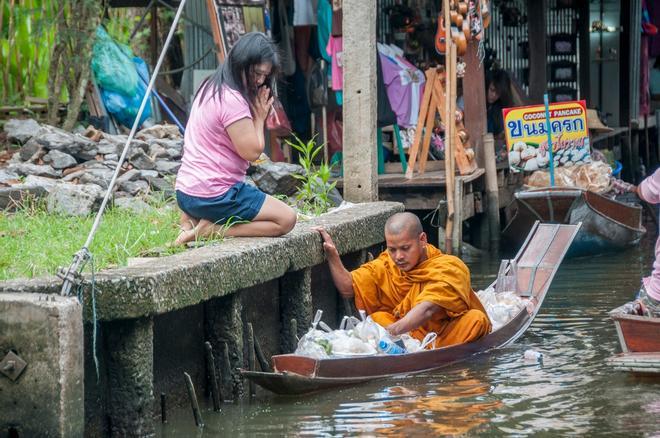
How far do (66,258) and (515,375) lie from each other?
289 centimetres

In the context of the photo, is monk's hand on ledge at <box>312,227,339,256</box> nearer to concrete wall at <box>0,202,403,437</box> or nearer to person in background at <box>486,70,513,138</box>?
concrete wall at <box>0,202,403,437</box>

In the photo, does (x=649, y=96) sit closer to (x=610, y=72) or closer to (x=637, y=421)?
(x=610, y=72)

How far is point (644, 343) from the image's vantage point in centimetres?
662

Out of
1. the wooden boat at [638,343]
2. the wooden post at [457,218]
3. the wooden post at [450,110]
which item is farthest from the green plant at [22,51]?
the wooden boat at [638,343]

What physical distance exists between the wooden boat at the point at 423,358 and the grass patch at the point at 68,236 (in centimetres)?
102

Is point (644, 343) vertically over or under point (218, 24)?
under

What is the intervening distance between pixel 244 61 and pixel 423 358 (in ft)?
6.77

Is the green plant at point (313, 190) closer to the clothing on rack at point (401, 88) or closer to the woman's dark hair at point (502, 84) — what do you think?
the clothing on rack at point (401, 88)

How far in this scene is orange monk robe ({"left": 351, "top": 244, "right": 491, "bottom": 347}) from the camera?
23.9 feet

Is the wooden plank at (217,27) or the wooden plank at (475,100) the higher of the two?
the wooden plank at (217,27)

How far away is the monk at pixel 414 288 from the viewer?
718 cm

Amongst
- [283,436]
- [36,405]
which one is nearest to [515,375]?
[283,436]

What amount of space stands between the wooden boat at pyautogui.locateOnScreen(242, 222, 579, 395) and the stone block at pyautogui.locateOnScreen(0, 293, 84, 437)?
4.46 ft

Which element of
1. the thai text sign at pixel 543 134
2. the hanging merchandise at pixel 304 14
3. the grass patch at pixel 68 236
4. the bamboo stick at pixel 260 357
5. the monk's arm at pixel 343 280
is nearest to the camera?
the grass patch at pixel 68 236
